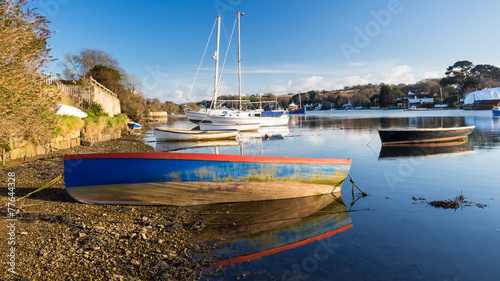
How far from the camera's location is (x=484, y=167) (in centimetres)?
1291

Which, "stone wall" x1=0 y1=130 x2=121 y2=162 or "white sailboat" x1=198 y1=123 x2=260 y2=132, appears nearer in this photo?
"stone wall" x1=0 y1=130 x2=121 y2=162

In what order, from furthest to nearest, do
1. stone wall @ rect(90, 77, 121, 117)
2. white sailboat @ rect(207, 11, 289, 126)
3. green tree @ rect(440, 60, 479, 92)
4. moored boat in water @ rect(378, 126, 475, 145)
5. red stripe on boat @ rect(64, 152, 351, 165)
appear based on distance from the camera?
green tree @ rect(440, 60, 479, 92) → white sailboat @ rect(207, 11, 289, 126) → stone wall @ rect(90, 77, 121, 117) → moored boat in water @ rect(378, 126, 475, 145) → red stripe on boat @ rect(64, 152, 351, 165)

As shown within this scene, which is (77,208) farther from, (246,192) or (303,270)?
(303,270)

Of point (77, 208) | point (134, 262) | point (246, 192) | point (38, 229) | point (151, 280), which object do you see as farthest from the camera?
point (246, 192)

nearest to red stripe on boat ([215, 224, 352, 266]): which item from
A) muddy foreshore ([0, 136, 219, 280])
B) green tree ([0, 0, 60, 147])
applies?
muddy foreshore ([0, 136, 219, 280])

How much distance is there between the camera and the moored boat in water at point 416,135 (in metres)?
19.9

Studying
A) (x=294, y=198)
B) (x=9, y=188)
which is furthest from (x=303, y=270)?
(x=9, y=188)

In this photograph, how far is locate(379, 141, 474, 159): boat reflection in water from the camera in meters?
17.1

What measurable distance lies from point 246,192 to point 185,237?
239 cm

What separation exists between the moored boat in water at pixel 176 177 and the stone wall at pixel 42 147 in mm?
6106

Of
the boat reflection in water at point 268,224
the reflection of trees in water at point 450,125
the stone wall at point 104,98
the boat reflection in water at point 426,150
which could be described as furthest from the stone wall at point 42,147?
the reflection of trees in water at point 450,125

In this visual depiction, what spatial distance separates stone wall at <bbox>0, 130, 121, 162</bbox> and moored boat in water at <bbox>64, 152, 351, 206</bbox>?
20.0 ft

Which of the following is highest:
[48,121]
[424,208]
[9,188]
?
[48,121]

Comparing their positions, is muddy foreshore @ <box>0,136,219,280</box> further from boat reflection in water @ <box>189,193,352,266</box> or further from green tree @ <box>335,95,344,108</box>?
green tree @ <box>335,95,344,108</box>
